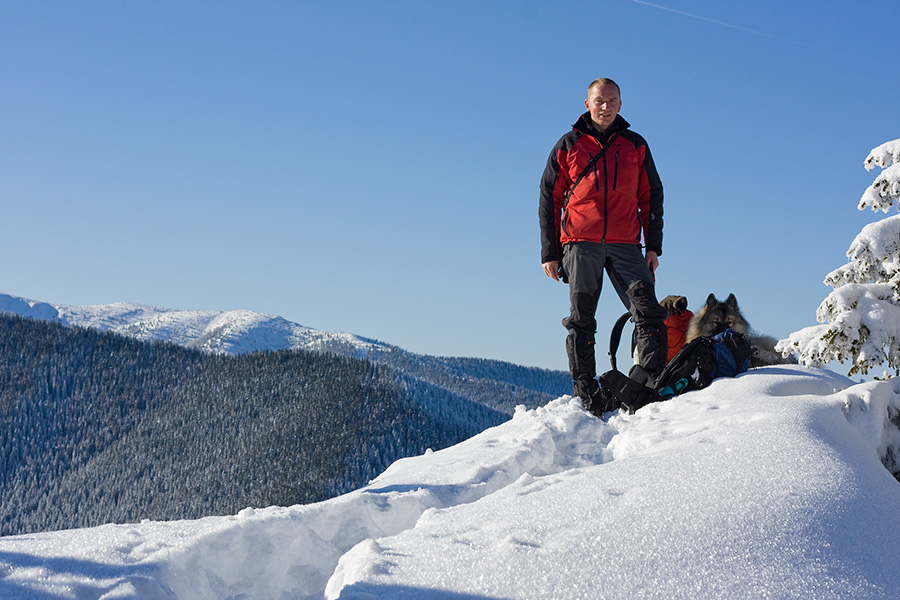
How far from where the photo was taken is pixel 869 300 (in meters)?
6.27

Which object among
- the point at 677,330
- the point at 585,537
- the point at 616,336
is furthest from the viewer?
the point at 677,330

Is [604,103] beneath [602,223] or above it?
above

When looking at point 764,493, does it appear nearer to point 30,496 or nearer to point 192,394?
point 30,496

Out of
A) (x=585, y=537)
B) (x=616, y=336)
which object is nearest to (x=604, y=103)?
(x=616, y=336)

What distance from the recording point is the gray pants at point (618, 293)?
242 inches

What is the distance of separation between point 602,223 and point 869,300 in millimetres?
2632

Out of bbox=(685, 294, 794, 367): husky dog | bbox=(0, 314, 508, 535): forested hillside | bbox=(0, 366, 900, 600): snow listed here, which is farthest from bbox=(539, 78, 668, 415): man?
bbox=(0, 314, 508, 535): forested hillside

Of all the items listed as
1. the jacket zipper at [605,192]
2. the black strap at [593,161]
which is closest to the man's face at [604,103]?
the black strap at [593,161]

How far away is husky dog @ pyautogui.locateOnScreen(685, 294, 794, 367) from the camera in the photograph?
7418mm

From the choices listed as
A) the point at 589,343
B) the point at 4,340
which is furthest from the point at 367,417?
the point at 589,343

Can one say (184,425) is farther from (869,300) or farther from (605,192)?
(869,300)

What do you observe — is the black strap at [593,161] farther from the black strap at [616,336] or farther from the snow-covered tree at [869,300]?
the snow-covered tree at [869,300]

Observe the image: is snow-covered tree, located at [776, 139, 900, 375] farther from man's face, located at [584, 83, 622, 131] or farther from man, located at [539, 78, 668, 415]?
man's face, located at [584, 83, 622, 131]

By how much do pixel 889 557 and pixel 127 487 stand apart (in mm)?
99387
